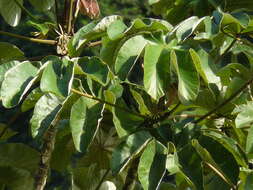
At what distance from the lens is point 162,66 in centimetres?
89

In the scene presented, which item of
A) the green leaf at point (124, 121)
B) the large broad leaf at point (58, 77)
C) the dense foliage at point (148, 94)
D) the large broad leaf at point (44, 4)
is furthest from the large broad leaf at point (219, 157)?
the large broad leaf at point (44, 4)

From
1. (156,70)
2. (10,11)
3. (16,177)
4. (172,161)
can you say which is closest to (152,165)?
(172,161)

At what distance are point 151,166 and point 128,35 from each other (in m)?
0.20

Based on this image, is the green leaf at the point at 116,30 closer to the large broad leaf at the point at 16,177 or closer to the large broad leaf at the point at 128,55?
the large broad leaf at the point at 128,55

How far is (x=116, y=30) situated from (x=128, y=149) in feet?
0.58

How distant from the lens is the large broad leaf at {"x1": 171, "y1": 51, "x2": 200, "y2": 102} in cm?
88

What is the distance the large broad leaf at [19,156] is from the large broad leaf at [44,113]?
0.26 m

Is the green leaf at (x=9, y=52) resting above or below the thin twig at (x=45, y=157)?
above

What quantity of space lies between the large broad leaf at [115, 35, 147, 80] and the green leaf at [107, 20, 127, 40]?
1.0 inches

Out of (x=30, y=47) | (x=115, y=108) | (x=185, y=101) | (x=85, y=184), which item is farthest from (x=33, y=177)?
(x=30, y=47)

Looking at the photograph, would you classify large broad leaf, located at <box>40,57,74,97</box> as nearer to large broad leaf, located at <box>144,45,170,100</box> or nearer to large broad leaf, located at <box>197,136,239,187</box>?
large broad leaf, located at <box>144,45,170,100</box>

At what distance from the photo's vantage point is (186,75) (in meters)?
0.89

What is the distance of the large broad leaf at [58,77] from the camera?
33.4 inches

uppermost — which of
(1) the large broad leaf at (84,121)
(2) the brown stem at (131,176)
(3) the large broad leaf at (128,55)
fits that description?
(3) the large broad leaf at (128,55)
